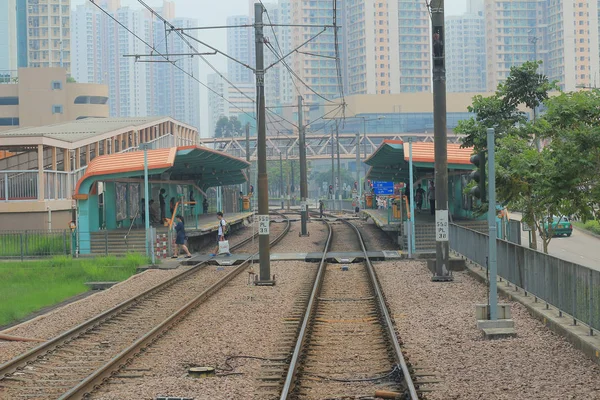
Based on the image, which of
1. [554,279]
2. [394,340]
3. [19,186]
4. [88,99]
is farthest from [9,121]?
[394,340]

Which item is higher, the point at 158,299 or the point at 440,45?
the point at 440,45

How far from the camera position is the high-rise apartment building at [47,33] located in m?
145

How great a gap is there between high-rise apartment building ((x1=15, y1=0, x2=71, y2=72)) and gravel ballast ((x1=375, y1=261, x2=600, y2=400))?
5394 inches

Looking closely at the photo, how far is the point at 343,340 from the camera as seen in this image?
13477 millimetres

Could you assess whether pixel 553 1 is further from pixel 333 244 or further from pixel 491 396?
pixel 491 396

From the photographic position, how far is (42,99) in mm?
104375

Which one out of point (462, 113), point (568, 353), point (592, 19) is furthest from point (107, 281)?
point (592, 19)

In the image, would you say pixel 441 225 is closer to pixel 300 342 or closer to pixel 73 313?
pixel 73 313

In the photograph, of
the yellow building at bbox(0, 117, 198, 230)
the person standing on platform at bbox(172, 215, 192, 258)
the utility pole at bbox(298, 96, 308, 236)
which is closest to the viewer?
the person standing on platform at bbox(172, 215, 192, 258)

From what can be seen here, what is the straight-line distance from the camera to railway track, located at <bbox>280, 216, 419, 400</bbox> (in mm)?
9992

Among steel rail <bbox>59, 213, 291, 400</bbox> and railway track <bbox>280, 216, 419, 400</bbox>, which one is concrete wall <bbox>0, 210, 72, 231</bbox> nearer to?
steel rail <bbox>59, 213, 291, 400</bbox>

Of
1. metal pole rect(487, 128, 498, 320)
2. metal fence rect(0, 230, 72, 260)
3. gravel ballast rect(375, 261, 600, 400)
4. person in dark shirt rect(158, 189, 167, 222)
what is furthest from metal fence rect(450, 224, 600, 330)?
person in dark shirt rect(158, 189, 167, 222)

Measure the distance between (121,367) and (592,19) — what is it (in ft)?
607

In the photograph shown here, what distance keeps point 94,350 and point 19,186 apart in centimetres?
2417
